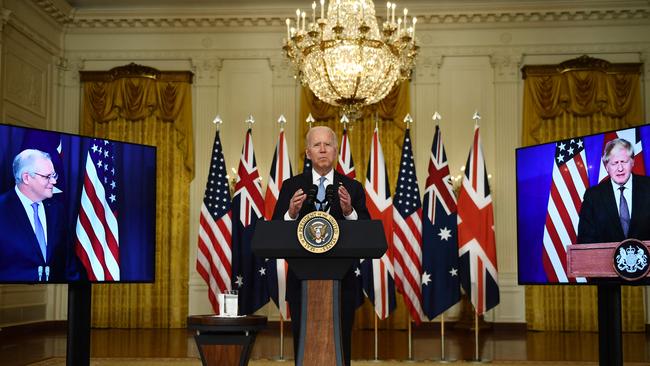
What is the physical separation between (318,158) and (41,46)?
32.6 feet

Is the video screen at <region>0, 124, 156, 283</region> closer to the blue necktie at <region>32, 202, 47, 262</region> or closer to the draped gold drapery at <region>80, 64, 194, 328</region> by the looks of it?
the blue necktie at <region>32, 202, 47, 262</region>

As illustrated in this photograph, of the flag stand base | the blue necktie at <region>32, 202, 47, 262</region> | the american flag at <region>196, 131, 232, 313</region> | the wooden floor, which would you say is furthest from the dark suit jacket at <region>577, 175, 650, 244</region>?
the flag stand base

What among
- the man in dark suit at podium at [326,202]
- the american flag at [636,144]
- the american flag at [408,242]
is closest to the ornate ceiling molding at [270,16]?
the american flag at [408,242]

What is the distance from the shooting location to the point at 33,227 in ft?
15.0

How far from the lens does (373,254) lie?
3658mm

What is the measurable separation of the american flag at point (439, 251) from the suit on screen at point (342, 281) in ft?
→ 14.1

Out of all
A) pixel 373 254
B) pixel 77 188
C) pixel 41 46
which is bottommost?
pixel 373 254

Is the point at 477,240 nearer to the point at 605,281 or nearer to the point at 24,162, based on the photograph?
the point at 605,281

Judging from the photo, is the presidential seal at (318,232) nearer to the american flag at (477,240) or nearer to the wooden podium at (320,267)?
the wooden podium at (320,267)

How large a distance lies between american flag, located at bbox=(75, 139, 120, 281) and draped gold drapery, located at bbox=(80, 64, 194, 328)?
8.22 meters

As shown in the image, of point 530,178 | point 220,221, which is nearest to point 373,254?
point 530,178

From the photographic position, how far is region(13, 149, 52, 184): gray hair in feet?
14.9

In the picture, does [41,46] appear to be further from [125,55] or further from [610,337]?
[610,337]

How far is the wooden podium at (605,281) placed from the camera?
4.52 meters
